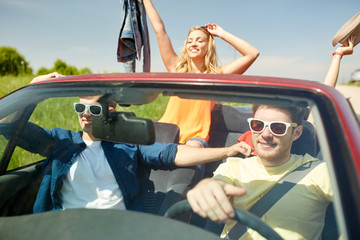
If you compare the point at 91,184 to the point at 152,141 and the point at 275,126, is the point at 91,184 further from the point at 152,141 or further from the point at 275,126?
the point at 275,126

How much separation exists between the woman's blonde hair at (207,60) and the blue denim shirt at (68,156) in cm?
147

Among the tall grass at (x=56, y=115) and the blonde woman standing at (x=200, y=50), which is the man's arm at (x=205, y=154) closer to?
the tall grass at (x=56, y=115)

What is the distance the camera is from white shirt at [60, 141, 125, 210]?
4.48 ft

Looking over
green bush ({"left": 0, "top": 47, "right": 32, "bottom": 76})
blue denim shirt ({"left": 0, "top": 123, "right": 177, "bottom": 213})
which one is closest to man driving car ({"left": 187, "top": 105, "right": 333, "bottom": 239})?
blue denim shirt ({"left": 0, "top": 123, "right": 177, "bottom": 213})

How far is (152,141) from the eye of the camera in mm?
1145

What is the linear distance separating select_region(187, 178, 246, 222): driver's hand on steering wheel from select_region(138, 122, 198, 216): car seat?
8 cm

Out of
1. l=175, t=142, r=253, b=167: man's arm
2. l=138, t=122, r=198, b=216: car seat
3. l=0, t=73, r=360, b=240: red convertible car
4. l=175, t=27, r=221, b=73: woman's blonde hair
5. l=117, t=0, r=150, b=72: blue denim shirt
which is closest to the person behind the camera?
l=0, t=73, r=360, b=240: red convertible car

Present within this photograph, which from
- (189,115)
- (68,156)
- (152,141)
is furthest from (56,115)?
(152,141)

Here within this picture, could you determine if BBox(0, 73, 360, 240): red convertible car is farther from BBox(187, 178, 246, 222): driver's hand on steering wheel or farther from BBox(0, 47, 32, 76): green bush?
BBox(0, 47, 32, 76): green bush

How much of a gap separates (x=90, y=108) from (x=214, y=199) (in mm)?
762

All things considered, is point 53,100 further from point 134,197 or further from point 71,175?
point 134,197

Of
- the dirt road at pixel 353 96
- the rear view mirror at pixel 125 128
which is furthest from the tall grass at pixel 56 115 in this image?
the dirt road at pixel 353 96

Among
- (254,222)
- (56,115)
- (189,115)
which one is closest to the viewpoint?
(254,222)

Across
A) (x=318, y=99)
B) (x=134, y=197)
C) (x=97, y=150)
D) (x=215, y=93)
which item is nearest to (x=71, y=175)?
(x=97, y=150)
